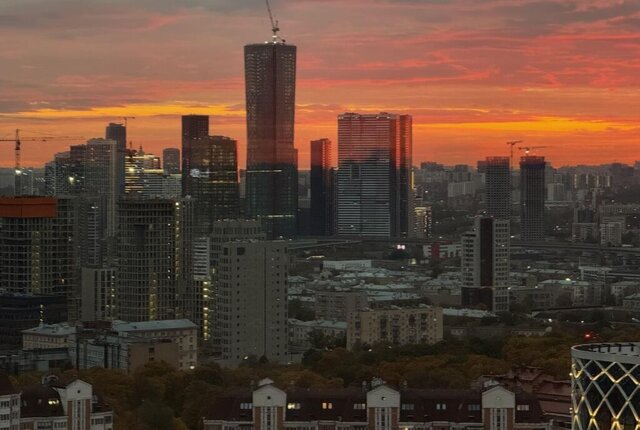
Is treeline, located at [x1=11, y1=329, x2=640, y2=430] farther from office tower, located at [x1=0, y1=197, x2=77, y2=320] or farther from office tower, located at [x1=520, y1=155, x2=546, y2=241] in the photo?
office tower, located at [x1=520, y1=155, x2=546, y2=241]

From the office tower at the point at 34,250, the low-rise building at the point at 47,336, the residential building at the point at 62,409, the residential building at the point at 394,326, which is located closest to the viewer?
the residential building at the point at 62,409

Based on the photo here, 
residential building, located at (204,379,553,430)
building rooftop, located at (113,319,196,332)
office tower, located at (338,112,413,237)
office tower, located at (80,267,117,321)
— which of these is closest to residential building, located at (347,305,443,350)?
building rooftop, located at (113,319,196,332)

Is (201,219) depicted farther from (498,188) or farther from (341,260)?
(498,188)

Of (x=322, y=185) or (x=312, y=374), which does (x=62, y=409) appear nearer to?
(x=312, y=374)

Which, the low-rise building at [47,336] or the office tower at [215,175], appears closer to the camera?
the low-rise building at [47,336]

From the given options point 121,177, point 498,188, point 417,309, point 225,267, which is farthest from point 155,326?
point 498,188

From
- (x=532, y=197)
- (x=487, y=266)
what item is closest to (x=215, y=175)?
(x=487, y=266)

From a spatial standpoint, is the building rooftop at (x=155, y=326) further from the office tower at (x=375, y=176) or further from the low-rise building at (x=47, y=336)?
the office tower at (x=375, y=176)

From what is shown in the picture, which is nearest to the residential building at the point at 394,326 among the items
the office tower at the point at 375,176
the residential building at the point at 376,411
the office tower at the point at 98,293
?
the office tower at the point at 98,293
